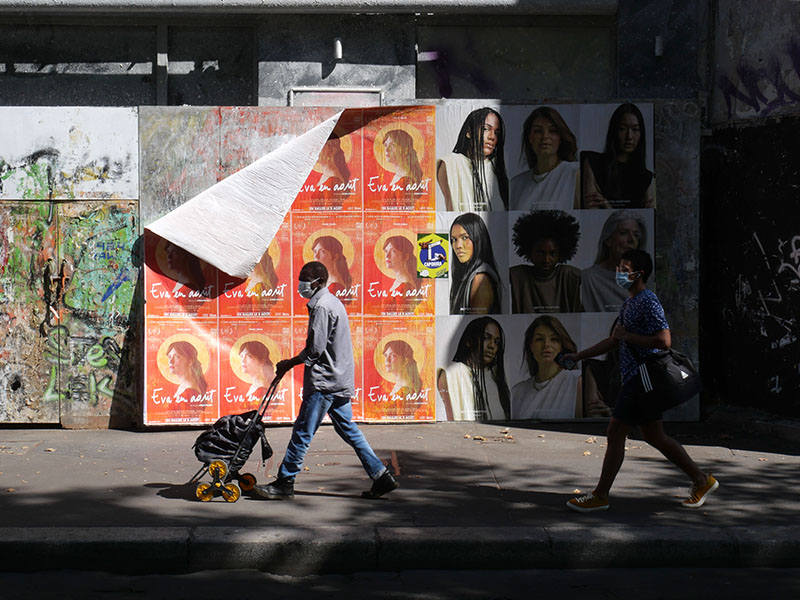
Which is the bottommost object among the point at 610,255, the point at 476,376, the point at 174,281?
the point at 476,376

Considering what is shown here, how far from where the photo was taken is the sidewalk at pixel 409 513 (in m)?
5.75

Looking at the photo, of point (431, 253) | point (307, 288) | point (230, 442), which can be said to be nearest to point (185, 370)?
point (431, 253)

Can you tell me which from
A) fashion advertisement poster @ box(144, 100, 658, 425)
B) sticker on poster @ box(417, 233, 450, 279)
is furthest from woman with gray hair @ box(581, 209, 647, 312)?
sticker on poster @ box(417, 233, 450, 279)

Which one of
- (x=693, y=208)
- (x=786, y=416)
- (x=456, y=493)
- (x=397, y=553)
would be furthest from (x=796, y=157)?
(x=397, y=553)

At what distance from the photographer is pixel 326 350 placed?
22.3ft

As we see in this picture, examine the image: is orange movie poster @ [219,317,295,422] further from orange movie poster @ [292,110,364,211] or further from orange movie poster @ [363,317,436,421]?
orange movie poster @ [292,110,364,211]

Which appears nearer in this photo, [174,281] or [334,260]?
[174,281]

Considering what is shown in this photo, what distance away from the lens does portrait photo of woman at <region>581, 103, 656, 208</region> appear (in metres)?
9.60

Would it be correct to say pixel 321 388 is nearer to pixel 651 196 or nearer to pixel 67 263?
pixel 67 263

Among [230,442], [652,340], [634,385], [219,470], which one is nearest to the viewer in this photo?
[652,340]

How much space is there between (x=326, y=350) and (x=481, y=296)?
3186 millimetres

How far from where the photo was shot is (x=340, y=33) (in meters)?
11.1

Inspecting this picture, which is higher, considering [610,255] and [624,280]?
[610,255]

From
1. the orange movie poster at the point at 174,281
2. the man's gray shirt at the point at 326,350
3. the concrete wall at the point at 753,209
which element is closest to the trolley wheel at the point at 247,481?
the man's gray shirt at the point at 326,350
